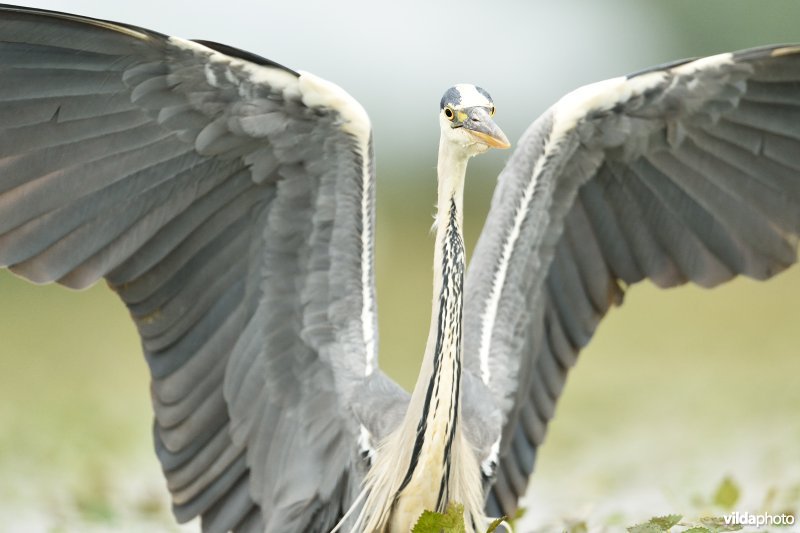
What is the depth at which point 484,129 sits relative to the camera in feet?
10.5

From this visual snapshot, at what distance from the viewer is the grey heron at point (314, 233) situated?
3.36 meters

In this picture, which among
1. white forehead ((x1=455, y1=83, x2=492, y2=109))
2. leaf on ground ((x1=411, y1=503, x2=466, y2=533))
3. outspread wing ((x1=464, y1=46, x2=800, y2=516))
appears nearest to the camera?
leaf on ground ((x1=411, y1=503, x2=466, y2=533))

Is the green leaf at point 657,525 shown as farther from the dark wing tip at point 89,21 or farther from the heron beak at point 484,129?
the dark wing tip at point 89,21

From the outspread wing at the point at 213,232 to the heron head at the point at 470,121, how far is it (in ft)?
0.74

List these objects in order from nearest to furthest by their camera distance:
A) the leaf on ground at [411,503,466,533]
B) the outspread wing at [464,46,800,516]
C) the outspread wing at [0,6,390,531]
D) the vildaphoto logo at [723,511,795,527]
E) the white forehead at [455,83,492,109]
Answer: the leaf on ground at [411,503,466,533] → the white forehead at [455,83,492,109] → the outspread wing at [0,6,390,531] → the vildaphoto logo at [723,511,795,527] → the outspread wing at [464,46,800,516]

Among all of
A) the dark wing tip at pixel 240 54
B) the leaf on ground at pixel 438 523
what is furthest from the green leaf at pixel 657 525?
the dark wing tip at pixel 240 54

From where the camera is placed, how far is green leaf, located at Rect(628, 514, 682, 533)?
3.17 metres

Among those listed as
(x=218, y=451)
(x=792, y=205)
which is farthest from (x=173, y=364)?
(x=792, y=205)

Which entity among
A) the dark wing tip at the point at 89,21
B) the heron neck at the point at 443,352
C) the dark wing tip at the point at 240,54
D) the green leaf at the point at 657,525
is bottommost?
the green leaf at the point at 657,525

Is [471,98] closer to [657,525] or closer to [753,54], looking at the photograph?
[753,54]

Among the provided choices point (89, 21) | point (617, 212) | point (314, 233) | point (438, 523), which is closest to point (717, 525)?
point (438, 523)

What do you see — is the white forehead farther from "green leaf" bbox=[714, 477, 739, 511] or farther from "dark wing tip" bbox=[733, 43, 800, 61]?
"green leaf" bbox=[714, 477, 739, 511]

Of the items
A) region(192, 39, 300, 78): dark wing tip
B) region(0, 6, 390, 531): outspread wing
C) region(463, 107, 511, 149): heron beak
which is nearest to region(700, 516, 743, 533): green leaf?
region(0, 6, 390, 531): outspread wing

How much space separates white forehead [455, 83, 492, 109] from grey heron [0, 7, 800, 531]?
6cm
